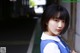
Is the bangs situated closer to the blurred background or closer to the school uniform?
the school uniform

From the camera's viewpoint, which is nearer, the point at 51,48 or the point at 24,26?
the point at 51,48

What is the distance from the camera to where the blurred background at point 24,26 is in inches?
255

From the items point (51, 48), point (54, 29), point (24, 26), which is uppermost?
point (54, 29)

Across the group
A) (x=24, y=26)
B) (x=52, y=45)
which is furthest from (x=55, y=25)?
(x=24, y=26)

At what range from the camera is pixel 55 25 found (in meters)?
2.02

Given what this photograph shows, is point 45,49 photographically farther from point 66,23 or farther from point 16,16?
point 16,16

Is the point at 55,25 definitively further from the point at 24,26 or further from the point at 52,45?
the point at 24,26

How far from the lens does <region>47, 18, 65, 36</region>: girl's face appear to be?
2016 mm

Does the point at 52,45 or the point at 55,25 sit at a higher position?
the point at 55,25

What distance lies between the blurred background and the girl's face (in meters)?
3.59

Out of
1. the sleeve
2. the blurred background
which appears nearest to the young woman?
the sleeve

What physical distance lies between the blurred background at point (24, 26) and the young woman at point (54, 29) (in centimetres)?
356

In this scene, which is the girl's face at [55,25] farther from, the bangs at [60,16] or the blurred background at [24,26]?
the blurred background at [24,26]

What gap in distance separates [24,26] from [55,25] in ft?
56.9
